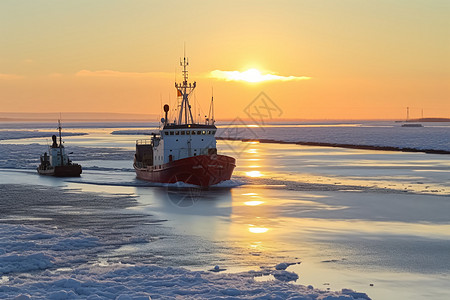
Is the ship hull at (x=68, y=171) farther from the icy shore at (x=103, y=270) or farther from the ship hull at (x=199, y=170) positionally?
the icy shore at (x=103, y=270)

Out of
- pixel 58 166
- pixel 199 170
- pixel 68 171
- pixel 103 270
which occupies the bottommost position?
pixel 68 171

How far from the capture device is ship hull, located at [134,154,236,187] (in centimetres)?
4838

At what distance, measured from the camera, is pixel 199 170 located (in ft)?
159

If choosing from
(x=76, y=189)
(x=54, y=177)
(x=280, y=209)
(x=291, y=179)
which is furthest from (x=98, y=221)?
(x=54, y=177)

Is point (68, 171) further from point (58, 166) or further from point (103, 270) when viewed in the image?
point (103, 270)

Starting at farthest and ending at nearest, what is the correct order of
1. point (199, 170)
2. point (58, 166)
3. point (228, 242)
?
1. point (58, 166)
2. point (199, 170)
3. point (228, 242)

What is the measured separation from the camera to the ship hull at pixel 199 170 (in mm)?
48375

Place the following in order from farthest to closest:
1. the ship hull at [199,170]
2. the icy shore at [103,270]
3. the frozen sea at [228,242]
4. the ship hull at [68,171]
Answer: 1. the ship hull at [68,171]
2. the ship hull at [199,170]
3. the frozen sea at [228,242]
4. the icy shore at [103,270]

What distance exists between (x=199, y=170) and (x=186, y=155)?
4.05m

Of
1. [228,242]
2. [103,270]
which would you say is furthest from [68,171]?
[103,270]

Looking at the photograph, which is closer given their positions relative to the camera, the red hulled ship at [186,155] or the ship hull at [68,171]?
the red hulled ship at [186,155]

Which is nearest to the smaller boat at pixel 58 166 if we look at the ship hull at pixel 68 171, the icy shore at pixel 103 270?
the ship hull at pixel 68 171

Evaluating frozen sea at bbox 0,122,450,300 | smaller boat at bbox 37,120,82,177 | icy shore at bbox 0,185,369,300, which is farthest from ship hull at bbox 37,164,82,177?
icy shore at bbox 0,185,369,300

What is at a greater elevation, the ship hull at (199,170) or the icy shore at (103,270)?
the ship hull at (199,170)
